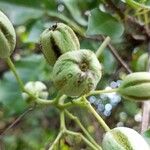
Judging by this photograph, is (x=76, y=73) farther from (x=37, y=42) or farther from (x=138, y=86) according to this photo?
(x=37, y=42)

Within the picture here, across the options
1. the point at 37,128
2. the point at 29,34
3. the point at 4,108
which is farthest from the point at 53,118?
the point at 29,34

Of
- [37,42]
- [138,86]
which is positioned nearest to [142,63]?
[37,42]

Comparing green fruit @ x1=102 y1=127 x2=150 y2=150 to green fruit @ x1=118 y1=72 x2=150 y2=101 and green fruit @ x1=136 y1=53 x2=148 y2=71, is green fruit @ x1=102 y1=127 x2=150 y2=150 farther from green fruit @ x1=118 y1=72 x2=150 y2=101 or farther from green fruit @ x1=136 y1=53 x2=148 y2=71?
green fruit @ x1=136 y1=53 x2=148 y2=71

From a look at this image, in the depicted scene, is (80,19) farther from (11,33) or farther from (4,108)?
(11,33)

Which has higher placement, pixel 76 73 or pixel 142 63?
pixel 76 73

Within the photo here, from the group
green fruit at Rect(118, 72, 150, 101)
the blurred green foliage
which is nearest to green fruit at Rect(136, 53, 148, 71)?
the blurred green foliage

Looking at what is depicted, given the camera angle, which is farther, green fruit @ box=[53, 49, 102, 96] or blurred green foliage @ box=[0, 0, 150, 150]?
blurred green foliage @ box=[0, 0, 150, 150]

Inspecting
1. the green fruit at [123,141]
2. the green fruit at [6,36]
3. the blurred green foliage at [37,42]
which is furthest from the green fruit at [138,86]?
the blurred green foliage at [37,42]
